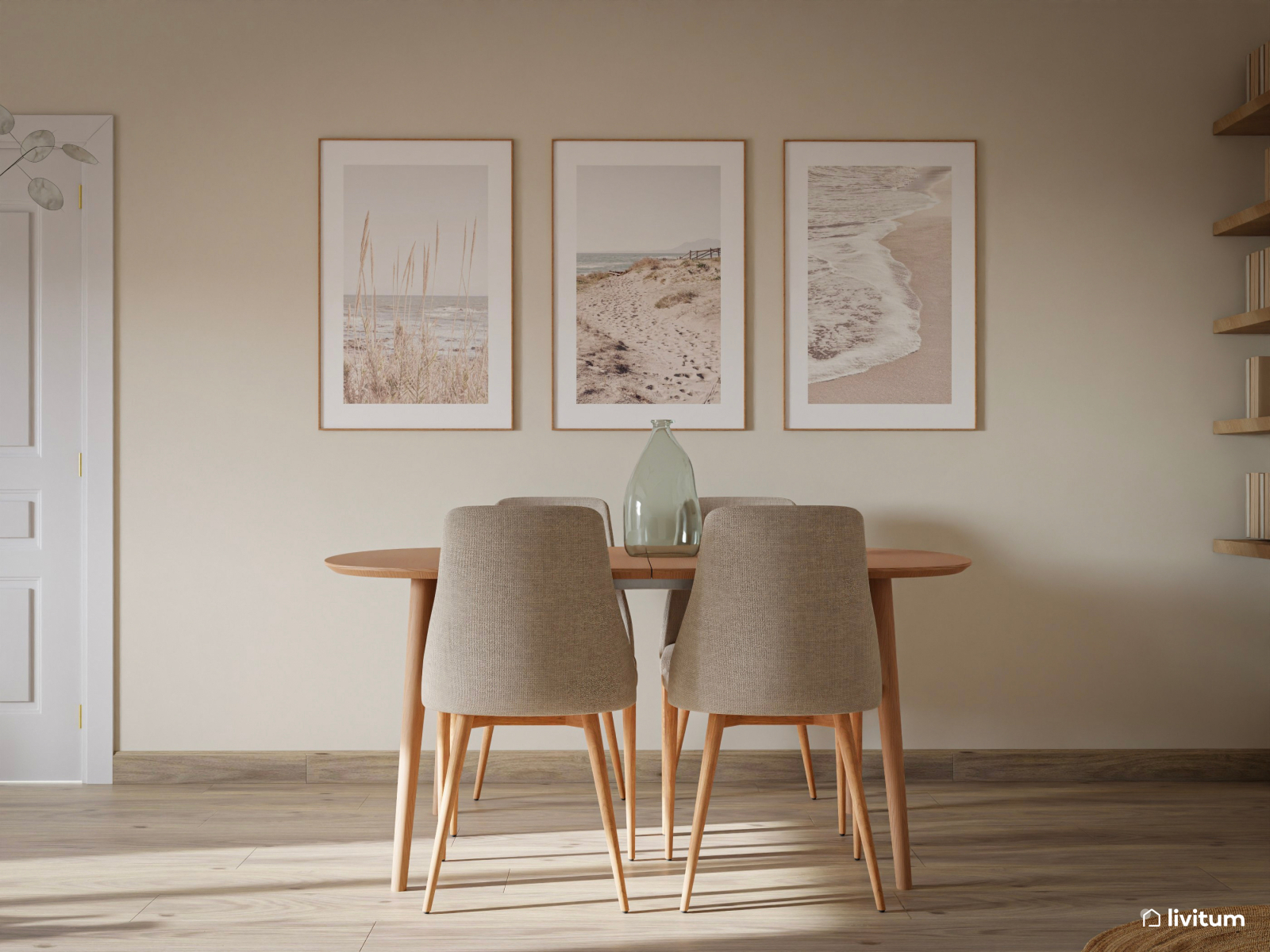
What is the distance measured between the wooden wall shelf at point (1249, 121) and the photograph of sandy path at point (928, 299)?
871mm

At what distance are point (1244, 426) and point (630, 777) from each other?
218cm

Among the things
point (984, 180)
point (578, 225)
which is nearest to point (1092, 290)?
point (984, 180)

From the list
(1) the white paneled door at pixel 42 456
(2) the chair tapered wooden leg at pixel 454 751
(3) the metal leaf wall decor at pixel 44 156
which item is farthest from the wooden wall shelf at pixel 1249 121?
(1) the white paneled door at pixel 42 456

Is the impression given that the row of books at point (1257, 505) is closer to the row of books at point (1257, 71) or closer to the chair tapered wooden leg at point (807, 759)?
the row of books at point (1257, 71)

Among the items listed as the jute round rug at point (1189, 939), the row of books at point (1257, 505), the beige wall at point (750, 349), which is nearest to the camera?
the jute round rug at point (1189, 939)

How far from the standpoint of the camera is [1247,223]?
2.90m

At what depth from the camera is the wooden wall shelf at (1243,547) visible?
9.20 feet

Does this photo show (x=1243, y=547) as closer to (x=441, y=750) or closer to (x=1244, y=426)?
(x=1244, y=426)

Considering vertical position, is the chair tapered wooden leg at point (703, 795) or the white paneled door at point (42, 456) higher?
the white paneled door at point (42, 456)

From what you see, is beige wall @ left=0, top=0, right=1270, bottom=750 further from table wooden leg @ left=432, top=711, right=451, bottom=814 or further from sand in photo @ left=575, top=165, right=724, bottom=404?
table wooden leg @ left=432, top=711, right=451, bottom=814

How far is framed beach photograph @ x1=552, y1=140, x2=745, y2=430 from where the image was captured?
10.0 feet

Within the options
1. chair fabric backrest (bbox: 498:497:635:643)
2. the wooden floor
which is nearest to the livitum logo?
the wooden floor

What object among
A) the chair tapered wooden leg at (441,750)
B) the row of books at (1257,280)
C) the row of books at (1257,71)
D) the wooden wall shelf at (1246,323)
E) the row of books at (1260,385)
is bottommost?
the chair tapered wooden leg at (441,750)

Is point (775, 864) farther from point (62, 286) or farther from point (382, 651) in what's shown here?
point (62, 286)
